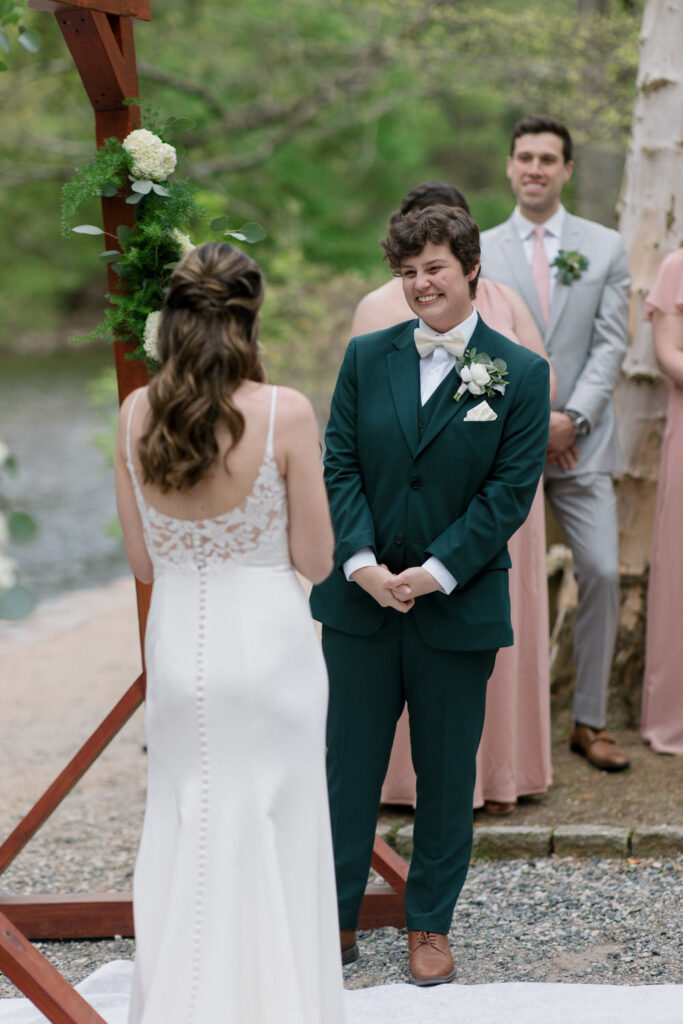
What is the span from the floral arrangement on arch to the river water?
4907 mm

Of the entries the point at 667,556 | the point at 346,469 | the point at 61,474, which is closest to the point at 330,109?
the point at 61,474

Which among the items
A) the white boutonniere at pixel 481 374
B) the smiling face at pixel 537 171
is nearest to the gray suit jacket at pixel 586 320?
the smiling face at pixel 537 171

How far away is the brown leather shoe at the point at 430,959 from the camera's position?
11.6 ft

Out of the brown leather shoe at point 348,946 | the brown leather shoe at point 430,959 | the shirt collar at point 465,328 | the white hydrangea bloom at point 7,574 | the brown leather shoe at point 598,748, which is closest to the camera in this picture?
the white hydrangea bloom at point 7,574

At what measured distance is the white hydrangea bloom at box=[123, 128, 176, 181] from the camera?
342 centimetres

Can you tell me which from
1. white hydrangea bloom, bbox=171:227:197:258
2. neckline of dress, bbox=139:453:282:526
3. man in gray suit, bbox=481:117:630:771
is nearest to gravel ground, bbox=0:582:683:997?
man in gray suit, bbox=481:117:630:771

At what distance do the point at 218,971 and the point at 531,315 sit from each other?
2738mm

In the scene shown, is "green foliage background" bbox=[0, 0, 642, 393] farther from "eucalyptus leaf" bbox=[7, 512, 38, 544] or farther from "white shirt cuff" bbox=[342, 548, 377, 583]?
"eucalyptus leaf" bbox=[7, 512, 38, 544]

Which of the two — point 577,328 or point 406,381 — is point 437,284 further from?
point 577,328

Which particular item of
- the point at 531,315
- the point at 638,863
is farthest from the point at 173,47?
the point at 638,863

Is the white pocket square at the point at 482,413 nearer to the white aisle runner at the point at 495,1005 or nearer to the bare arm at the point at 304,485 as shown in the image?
the bare arm at the point at 304,485

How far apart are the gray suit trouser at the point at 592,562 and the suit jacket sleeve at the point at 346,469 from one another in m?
1.63

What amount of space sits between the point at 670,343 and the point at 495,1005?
2.75m

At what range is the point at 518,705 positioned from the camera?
4691 millimetres
